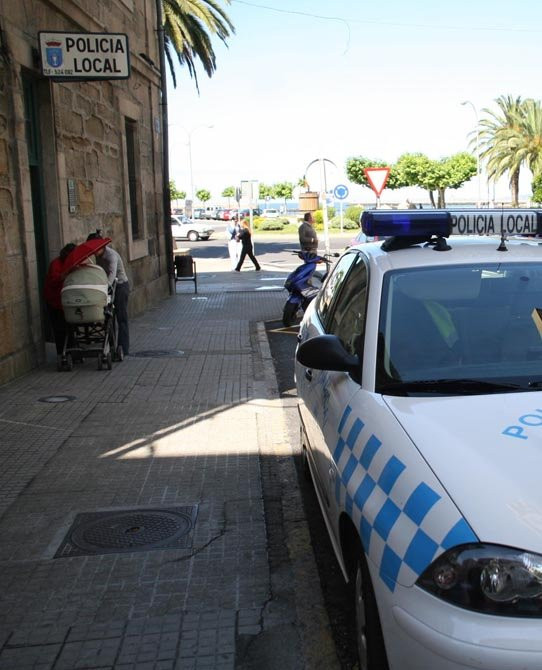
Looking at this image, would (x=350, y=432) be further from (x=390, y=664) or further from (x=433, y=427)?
(x=390, y=664)

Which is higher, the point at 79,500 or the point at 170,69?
the point at 170,69

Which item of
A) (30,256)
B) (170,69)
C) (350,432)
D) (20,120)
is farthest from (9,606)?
(170,69)

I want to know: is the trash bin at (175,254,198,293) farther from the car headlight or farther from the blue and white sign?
the car headlight

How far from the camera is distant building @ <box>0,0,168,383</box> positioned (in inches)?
340

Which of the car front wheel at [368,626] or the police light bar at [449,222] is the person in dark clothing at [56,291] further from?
the car front wheel at [368,626]

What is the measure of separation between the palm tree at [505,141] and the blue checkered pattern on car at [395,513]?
47602mm

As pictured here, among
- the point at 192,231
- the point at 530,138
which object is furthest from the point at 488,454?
the point at 192,231

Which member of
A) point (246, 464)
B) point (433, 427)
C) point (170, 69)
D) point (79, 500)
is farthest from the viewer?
point (170, 69)

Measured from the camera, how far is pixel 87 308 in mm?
8789

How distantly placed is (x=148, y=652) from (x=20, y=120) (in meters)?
7.46

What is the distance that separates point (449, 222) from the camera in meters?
3.86

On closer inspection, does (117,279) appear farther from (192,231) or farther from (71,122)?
(192,231)

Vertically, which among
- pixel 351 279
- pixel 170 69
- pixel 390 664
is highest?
pixel 170 69

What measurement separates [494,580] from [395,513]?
1.34 feet
